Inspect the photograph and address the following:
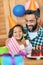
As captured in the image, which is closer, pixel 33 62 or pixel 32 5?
pixel 33 62

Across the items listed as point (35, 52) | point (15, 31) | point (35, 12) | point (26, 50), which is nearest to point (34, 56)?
point (35, 52)

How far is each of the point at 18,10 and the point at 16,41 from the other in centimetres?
28

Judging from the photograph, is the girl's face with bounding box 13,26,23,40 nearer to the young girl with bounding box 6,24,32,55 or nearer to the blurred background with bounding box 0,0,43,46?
the young girl with bounding box 6,24,32,55

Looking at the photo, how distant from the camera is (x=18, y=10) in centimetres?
203

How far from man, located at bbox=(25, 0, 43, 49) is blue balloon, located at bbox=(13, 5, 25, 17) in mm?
56

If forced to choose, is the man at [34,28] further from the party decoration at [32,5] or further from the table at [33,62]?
the table at [33,62]

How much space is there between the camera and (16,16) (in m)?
2.15

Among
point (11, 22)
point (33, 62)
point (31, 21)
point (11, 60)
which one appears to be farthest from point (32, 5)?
point (11, 60)

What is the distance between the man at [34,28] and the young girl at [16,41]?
0.08m

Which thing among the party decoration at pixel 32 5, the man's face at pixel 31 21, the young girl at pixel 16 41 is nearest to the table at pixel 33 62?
the young girl at pixel 16 41

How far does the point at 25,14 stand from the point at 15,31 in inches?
7.6

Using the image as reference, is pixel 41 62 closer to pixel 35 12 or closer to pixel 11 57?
pixel 11 57

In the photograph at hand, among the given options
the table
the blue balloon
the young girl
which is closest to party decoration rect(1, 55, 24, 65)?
the table

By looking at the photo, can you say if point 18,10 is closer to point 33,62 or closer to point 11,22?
point 11,22
